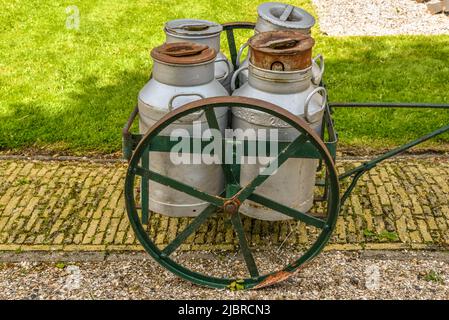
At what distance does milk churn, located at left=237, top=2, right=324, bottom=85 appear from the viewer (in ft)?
12.5

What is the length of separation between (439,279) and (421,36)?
530 centimetres

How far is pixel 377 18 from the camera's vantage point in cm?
907

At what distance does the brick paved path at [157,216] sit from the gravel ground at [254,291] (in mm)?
158

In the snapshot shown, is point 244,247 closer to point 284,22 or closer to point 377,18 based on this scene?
point 284,22

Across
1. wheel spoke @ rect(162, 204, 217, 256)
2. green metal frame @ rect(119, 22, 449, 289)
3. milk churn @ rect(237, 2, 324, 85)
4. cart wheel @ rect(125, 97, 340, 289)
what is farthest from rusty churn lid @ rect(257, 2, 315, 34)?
wheel spoke @ rect(162, 204, 217, 256)

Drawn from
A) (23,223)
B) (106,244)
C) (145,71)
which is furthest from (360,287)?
(145,71)

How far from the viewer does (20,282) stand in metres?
3.82

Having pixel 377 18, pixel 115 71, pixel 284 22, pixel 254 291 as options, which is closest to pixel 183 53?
pixel 284 22

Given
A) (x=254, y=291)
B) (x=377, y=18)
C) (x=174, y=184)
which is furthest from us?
(x=377, y=18)

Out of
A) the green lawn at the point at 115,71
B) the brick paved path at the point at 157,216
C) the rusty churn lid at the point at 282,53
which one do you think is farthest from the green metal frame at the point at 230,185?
the green lawn at the point at 115,71

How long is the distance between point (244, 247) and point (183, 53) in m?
1.24

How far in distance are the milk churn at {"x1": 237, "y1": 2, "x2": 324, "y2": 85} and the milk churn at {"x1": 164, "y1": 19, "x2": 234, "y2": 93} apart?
13 centimetres

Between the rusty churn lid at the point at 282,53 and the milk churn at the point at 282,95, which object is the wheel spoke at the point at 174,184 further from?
the rusty churn lid at the point at 282,53

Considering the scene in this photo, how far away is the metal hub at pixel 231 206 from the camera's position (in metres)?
3.44
